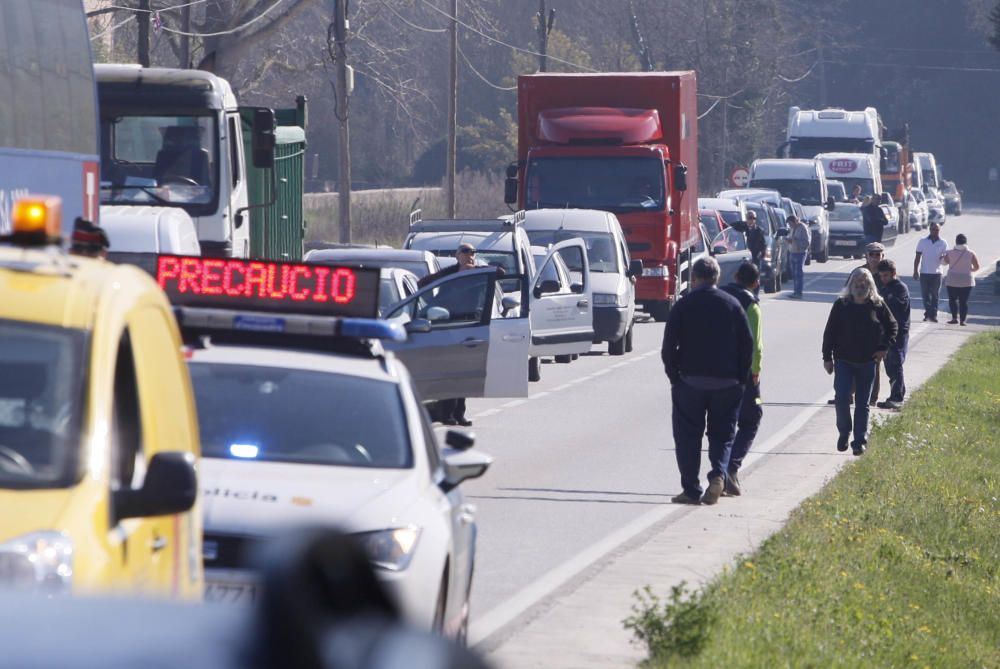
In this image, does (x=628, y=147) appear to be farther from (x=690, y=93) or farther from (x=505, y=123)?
(x=505, y=123)

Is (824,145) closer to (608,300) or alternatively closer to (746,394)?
(608,300)

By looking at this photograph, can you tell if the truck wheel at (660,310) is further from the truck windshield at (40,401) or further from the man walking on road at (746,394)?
the truck windshield at (40,401)

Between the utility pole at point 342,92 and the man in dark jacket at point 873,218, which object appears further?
the man in dark jacket at point 873,218

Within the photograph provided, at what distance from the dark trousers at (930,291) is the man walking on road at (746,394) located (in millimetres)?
17975

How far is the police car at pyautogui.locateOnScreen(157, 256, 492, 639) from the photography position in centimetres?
649

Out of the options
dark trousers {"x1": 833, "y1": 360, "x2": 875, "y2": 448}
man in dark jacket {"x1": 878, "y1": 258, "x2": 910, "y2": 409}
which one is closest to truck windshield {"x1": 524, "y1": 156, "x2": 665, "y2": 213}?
man in dark jacket {"x1": 878, "y1": 258, "x2": 910, "y2": 409}

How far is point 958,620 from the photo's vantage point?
9273mm

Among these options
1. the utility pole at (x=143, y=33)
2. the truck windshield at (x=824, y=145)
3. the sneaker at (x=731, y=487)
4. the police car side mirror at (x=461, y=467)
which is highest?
the utility pole at (x=143, y=33)

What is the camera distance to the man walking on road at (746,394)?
530 inches

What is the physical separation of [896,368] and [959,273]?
13.1 m

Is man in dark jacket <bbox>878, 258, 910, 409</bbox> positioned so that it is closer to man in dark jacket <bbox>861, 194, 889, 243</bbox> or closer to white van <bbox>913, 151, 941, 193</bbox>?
man in dark jacket <bbox>861, 194, 889, 243</bbox>

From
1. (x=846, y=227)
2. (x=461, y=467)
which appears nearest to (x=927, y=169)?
(x=846, y=227)

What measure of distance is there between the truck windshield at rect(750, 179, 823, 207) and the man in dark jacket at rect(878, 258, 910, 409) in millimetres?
30620

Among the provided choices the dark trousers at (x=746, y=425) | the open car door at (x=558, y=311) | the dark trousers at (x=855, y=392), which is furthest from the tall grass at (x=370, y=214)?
the dark trousers at (x=746, y=425)
